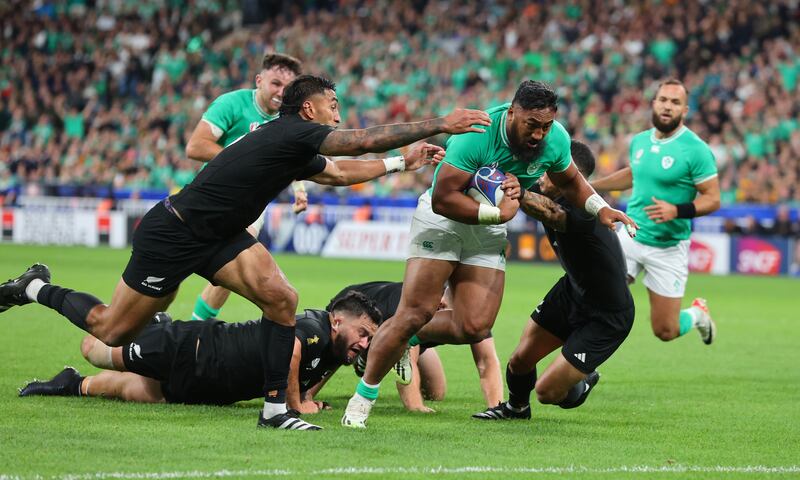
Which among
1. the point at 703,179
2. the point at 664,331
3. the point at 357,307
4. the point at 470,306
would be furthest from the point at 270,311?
the point at 703,179

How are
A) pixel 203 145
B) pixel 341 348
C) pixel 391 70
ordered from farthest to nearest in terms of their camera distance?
pixel 391 70, pixel 203 145, pixel 341 348

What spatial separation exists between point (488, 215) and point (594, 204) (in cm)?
85

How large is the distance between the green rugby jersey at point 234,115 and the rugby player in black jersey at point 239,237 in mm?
3050

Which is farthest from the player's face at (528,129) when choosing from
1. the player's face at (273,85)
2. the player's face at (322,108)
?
the player's face at (273,85)

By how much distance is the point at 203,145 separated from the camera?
10.3m

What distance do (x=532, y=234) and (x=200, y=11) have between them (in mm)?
18335

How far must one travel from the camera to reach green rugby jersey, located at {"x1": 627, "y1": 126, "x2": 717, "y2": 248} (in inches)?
440

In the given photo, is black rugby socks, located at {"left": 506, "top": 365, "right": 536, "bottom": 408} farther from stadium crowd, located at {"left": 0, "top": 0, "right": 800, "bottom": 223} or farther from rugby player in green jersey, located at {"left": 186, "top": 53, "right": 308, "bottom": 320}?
stadium crowd, located at {"left": 0, "top": 0, "right": 800, "bottom": 223}

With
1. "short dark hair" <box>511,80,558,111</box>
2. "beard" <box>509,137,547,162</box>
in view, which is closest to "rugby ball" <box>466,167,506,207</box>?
"beard" <box>509,137,547,162</box>

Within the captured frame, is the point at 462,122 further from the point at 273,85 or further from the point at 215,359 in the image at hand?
the point at 273,85

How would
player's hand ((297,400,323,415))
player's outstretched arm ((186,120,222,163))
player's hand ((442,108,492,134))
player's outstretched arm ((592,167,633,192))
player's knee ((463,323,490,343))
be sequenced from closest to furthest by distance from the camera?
player's hand ((442,108,492,134))
player's knee ((463,323,490,343))
player's hand ((297,400,323,415))
player's outstretched arm ((186,120,222,163))
player's outstretched arm ((592,167,633,192))

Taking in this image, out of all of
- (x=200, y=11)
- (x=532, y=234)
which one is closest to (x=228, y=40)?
(x=200, y=11)

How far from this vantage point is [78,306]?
784cm

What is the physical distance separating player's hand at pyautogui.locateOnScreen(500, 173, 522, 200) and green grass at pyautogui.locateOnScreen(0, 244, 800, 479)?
1.55m
